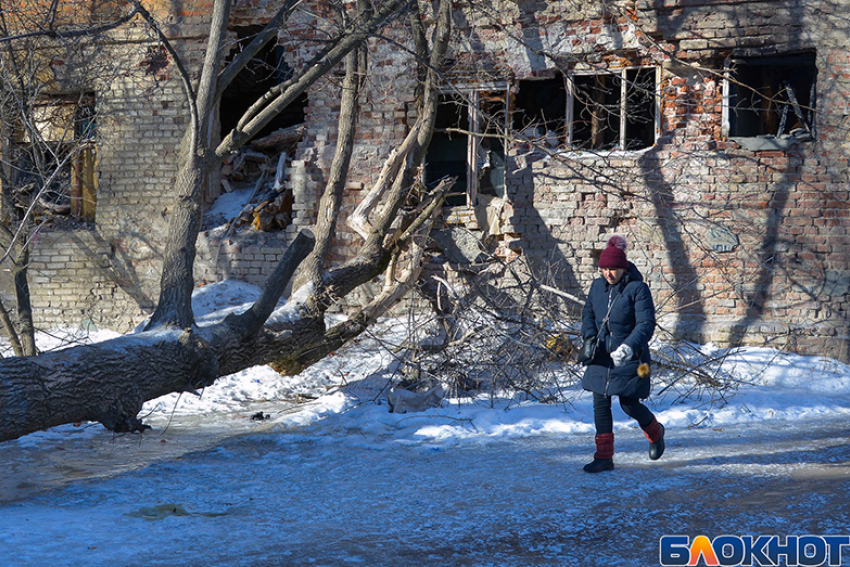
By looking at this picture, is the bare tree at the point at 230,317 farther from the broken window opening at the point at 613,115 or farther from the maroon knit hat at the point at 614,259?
the maroon knit hat at the point at 614,259

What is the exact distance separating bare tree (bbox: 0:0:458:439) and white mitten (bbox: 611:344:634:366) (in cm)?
266

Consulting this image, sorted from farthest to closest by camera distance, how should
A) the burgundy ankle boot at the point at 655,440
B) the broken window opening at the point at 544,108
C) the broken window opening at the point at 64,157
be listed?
the broken window opening at the point at 64,157, the broken window opening at the point at 544,108, the burgundy ankle boot at the point at 655,440

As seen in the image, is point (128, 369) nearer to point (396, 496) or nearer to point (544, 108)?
point (396, 496)

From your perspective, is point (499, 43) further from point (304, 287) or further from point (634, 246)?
point (304, 287)

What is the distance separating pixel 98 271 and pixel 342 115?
157 inches

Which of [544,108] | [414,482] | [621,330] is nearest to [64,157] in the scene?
[544,108]

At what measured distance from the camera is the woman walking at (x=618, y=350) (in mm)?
4406

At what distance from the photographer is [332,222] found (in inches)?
303

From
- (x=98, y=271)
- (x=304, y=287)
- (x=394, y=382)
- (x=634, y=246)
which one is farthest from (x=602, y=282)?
(x=98, y=271)

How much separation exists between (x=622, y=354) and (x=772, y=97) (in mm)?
5090

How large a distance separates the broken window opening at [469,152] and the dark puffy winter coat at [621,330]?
4.07 meters

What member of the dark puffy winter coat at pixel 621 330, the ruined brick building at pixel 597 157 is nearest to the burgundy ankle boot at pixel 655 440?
the dark puffy winter coat at pixel 621 330

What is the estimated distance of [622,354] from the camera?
4355 mm

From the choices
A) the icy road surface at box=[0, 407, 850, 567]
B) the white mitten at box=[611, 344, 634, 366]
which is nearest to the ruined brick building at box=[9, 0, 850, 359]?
the icy road surface at box=[0, 407, 850, 567]
